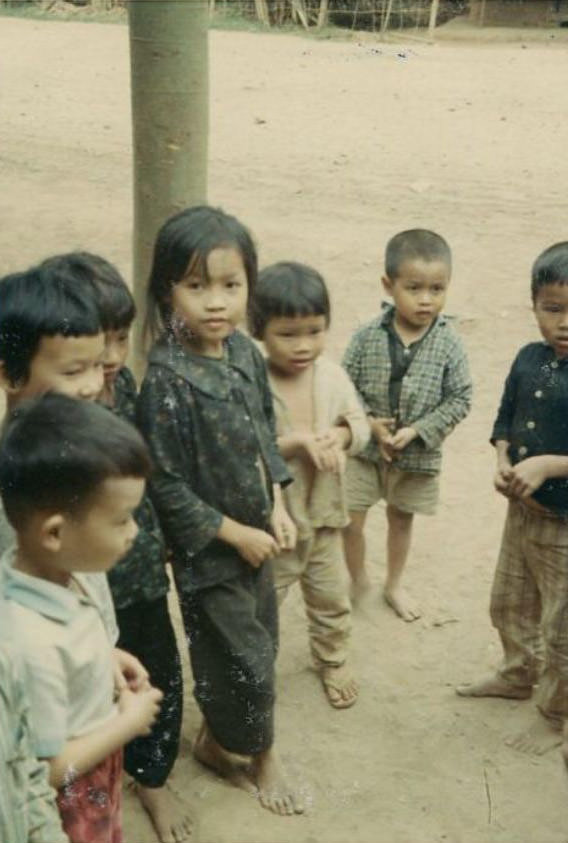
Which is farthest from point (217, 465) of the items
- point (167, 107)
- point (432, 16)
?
point (432, 16)

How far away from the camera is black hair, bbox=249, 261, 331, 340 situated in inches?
121

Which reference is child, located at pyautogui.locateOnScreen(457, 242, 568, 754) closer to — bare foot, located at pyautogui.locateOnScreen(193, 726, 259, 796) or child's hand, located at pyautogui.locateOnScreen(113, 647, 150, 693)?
bare foot, located at pyautogui.locateOnScreen(193, 726, 259, 796)

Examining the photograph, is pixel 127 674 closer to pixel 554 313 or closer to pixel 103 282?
pixel 103 282

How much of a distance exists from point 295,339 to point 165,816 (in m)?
1.35

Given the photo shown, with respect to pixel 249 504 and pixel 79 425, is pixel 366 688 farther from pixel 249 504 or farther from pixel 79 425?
pixel 79 425

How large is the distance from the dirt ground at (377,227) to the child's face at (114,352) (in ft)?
4.08

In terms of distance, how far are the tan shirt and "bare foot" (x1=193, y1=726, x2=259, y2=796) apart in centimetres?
66

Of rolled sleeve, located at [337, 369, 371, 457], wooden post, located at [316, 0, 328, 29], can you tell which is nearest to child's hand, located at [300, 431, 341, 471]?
rolled sleeve, located at [337, 369, 371, 457]

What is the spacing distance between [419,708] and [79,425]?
6.47ft

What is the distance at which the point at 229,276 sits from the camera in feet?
8.91

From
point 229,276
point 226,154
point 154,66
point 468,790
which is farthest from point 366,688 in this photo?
point 226,154

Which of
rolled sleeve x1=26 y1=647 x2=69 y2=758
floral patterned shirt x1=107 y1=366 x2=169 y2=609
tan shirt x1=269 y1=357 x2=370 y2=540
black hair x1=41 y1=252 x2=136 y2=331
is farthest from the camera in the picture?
tan shirt x1=269 y1=357 x2=370 y2=540

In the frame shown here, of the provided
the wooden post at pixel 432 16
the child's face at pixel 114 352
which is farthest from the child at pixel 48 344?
the wooden post at pixel 432 16

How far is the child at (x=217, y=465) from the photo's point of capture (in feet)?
8.86
